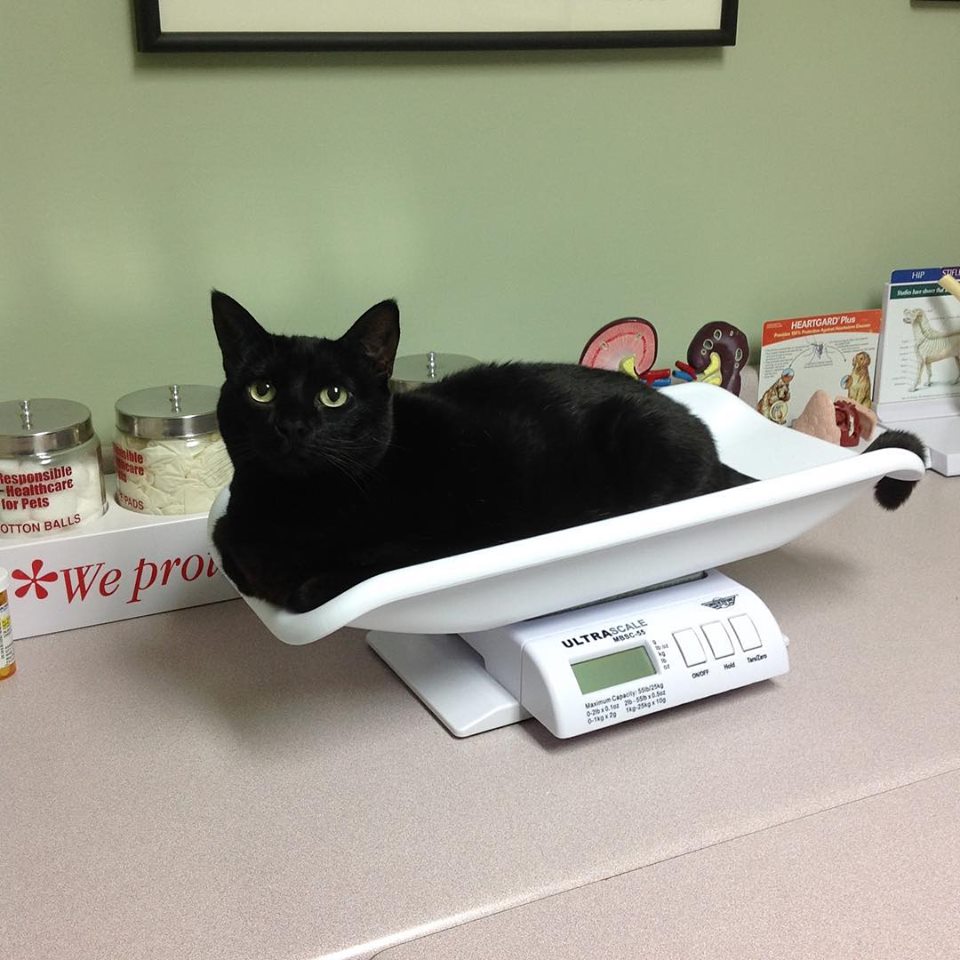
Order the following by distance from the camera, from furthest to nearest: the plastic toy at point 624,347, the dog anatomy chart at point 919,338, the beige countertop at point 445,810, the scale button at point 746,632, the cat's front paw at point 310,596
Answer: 1. the dog anatomy chart at point 919,338
2. the plastic toy at point 624,347
3. the scale button at point 746,632
4. the cat's front paw at point 310,596
5. the beige countertop at point 445,810

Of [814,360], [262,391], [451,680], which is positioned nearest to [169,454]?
[262,391]

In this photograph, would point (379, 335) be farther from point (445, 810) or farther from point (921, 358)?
point (921, 358)

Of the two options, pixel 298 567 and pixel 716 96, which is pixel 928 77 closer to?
pixel 716 96

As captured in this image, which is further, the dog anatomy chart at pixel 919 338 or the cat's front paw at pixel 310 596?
the dog anatomy chart at pixel 919 338

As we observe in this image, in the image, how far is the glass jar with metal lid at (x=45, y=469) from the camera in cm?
97

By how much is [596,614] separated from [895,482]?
0.33 metres

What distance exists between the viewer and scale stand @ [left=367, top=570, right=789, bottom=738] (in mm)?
819

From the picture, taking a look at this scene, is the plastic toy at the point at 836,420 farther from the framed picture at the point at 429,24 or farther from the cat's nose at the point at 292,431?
the cat's nose at the point at 292,431

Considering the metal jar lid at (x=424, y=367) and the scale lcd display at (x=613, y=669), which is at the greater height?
the metal jar lid at (x=424, y=367)

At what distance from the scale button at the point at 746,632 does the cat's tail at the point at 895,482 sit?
20 centimetres

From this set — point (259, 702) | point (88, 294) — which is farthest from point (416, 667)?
point (88, 294)

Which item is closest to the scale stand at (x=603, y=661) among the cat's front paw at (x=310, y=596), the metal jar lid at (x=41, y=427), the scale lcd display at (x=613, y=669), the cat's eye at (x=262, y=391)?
the scale lcd display at (x=613, y=669)

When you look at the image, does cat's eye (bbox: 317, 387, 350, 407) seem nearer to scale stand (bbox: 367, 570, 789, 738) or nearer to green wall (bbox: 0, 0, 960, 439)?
scale stand (bbox: 367, 570, 789, 738)

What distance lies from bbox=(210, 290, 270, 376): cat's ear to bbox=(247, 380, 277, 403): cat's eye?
0.03m
